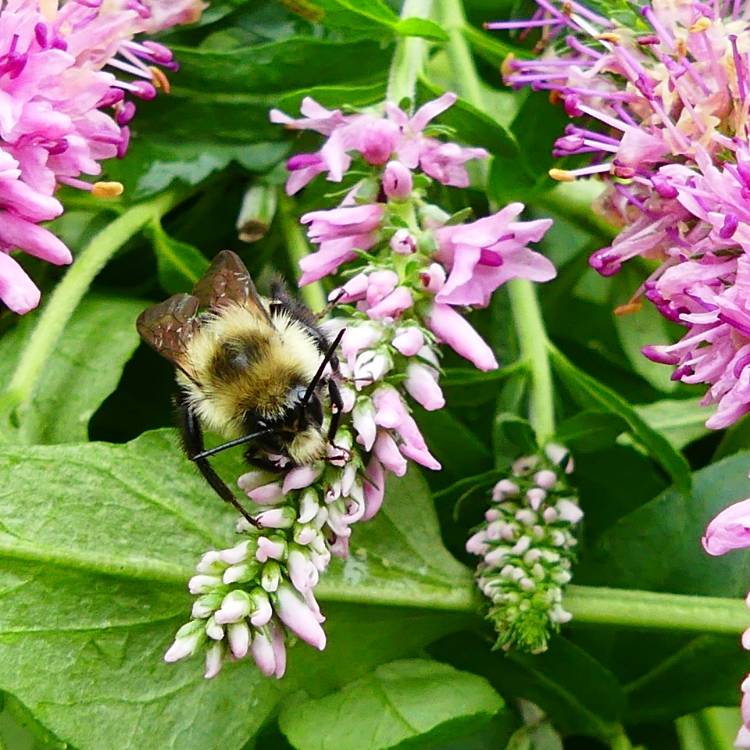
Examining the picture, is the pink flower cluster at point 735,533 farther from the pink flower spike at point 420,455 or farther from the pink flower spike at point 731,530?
the pink flower spike at point 420,455

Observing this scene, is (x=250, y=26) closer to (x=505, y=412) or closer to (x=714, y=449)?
(x=505, y=412)

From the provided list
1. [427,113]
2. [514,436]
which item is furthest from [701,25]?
[514,436]

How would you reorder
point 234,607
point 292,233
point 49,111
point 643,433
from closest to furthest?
point 234,607
point 49,111
point 643,433
point 292,233

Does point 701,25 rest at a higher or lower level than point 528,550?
higher

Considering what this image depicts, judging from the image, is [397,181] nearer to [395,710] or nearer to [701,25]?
[701,25]

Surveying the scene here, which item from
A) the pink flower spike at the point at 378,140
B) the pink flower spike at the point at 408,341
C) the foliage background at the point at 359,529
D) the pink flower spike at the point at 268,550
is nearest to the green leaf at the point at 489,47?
the foliage background at the point at 359,529

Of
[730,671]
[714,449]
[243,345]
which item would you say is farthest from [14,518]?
[714,449]
